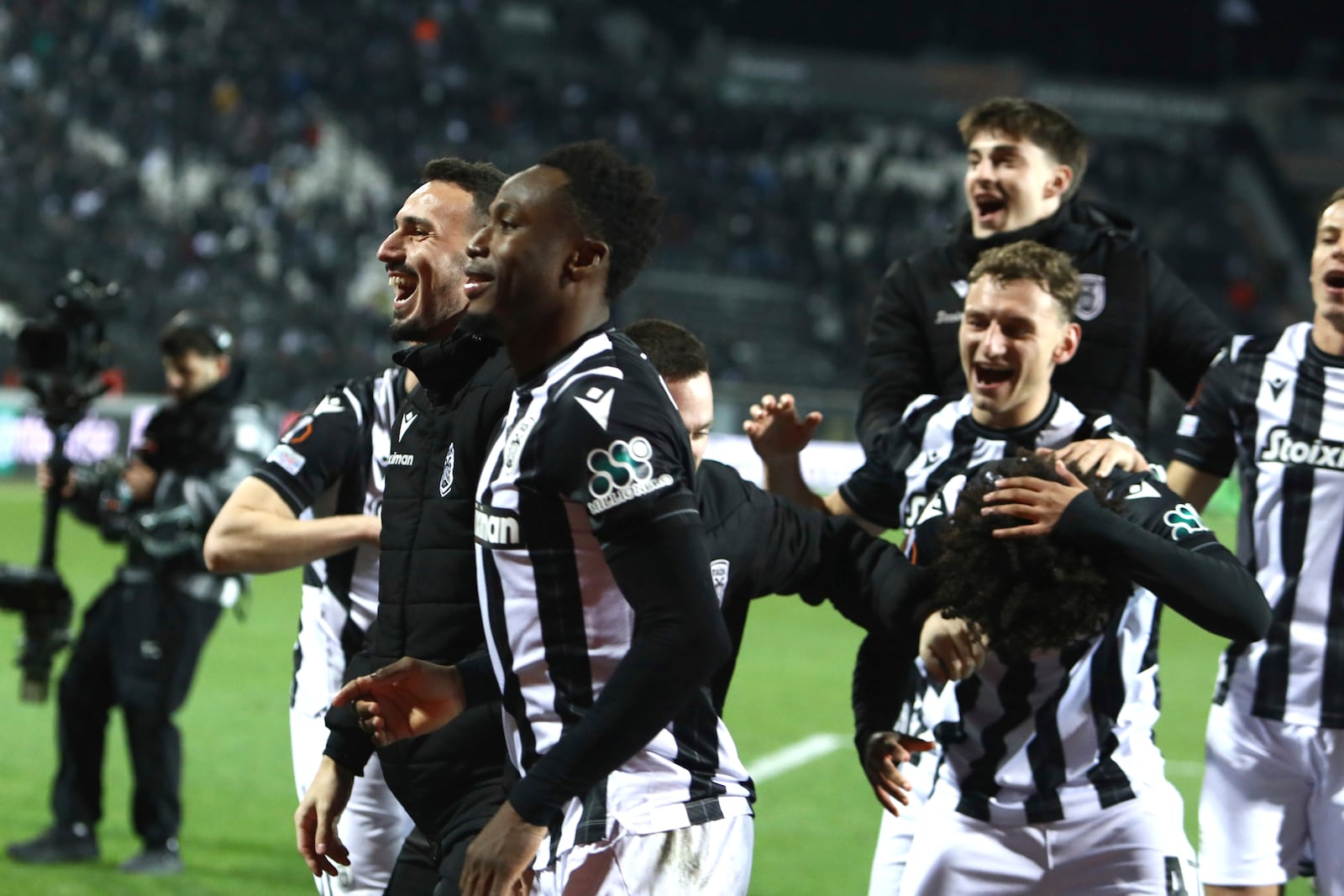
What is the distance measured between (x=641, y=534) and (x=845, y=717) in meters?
8.34

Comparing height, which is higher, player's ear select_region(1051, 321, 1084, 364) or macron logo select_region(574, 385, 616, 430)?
player's ear select_region(1051, 321, 1084, 364)

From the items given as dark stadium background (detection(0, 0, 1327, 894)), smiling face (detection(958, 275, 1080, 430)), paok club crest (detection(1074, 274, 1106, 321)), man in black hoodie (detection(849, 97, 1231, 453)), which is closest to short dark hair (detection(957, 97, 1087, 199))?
man in black hoodie (detection(849, 97, 1231, 453))

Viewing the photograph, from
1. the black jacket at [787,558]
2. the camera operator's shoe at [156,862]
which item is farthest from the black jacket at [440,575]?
the camera operator's shoe at [156,862]

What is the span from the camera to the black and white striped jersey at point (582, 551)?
251cm

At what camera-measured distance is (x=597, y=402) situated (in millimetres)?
2557

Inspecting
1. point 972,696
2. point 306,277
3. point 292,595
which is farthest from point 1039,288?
point 306,277

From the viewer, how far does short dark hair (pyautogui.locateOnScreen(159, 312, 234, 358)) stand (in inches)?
277

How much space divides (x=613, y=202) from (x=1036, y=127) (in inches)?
94.4

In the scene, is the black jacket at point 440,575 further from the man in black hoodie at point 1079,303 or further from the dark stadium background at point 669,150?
the dark stadium background at point 669,150

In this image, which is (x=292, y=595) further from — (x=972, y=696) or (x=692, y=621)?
(x=692, y=621)

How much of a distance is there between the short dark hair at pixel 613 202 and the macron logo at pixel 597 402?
0.29 meters

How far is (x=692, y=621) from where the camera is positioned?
8.16 ft

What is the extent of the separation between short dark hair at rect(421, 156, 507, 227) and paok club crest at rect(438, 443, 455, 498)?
0.75 meters

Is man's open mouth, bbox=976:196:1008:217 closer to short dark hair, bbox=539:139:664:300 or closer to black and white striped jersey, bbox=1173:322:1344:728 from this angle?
black and white striped jersey, bbox=1173:322:1344:728
